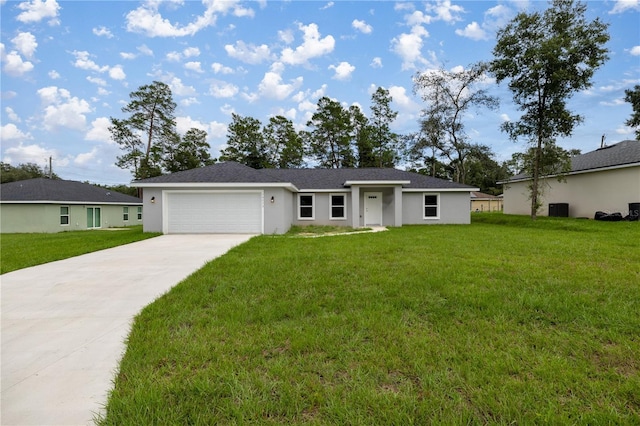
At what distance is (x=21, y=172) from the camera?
127 feet

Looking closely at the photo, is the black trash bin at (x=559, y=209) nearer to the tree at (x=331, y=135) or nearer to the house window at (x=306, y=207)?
the house window at (x=306, y=207)

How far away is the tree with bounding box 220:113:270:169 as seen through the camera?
3144 centimetres

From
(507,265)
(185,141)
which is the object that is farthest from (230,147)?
(507,265)

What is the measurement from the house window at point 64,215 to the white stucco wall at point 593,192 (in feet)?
102

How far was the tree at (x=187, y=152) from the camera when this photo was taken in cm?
3033

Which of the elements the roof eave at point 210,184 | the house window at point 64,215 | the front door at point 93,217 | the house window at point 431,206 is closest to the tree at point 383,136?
the house window at point 431,206

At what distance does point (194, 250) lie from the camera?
7992 millimetres

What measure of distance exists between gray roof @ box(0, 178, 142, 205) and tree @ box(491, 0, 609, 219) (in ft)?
89.8

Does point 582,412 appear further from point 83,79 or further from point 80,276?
point 83,79

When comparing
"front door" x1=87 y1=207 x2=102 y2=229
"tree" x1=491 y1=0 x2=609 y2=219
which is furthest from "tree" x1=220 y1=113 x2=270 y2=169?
"tree" x1=491 y1=0 x2=609 y2=219

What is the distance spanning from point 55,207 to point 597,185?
107 ft

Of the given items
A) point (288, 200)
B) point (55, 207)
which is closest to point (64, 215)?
point (55, 207)

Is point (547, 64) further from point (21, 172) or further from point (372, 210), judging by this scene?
point (21, 172)

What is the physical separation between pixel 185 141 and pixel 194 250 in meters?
27.1
